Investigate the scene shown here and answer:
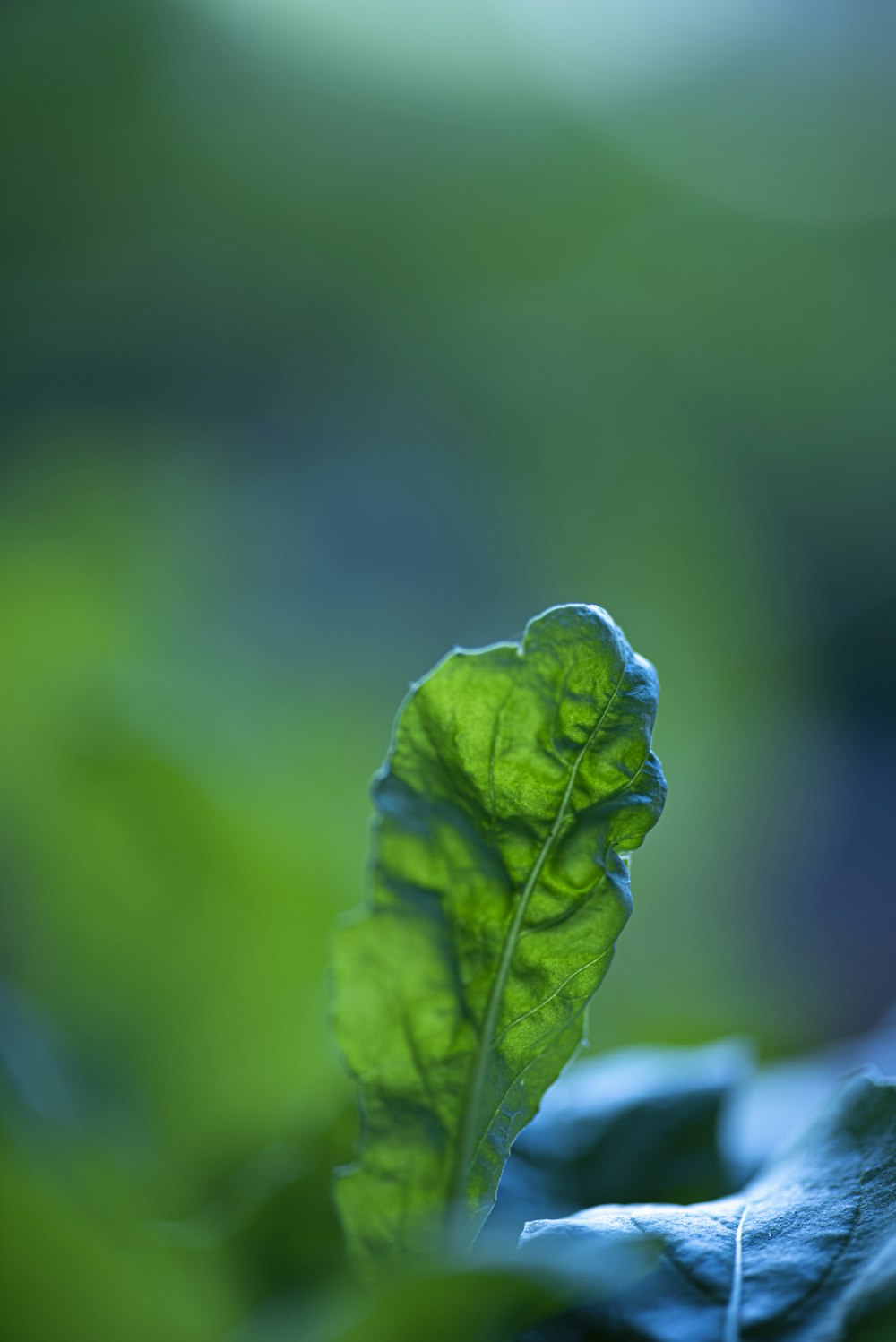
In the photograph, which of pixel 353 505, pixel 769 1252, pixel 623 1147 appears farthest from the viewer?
pixel 353 505

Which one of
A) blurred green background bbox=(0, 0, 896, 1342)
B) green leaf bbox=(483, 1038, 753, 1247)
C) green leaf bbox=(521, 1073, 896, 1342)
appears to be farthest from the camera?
blurred green background bbox=(0, 0, 896, 1342)

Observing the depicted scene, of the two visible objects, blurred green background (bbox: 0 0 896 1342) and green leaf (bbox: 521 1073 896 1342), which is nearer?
green leaf (bbox: 521 1073 896 1342)

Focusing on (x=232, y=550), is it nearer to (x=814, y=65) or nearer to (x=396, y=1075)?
(x=396, y=1075)

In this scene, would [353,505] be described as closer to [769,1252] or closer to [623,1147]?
[623,1147]

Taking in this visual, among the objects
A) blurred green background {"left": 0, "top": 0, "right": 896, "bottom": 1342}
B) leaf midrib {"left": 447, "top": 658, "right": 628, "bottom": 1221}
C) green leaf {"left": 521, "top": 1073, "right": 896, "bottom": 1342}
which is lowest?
green leaf {"left": 521, "top": 1073, "right": 896, "bottom": 1342}

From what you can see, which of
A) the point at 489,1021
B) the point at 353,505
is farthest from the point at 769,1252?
the point at 353,505
